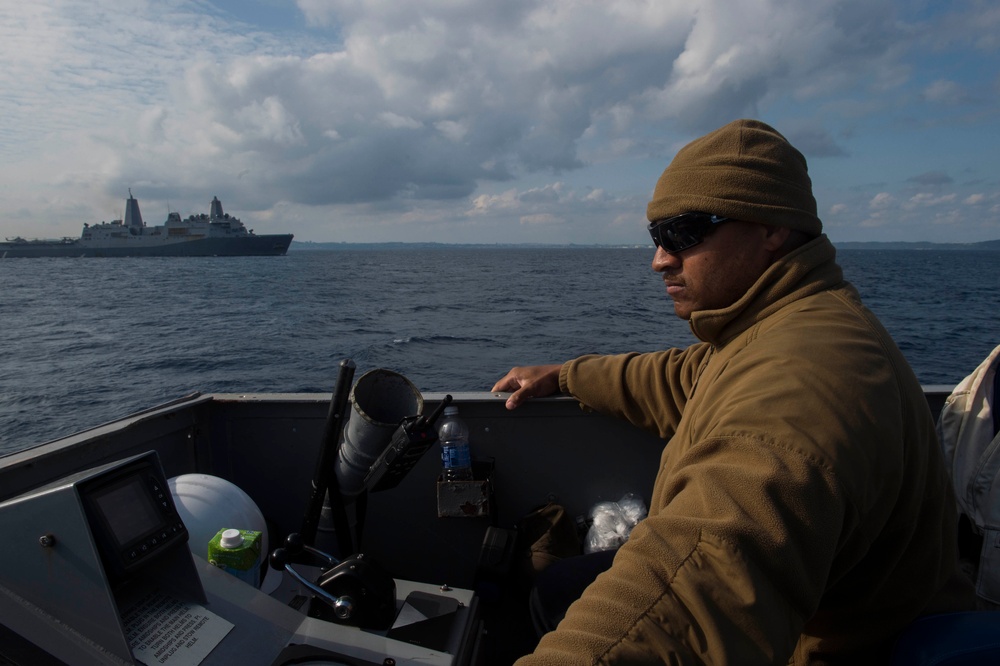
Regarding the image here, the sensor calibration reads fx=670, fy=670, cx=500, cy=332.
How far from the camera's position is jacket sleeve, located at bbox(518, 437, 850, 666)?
3.27ft

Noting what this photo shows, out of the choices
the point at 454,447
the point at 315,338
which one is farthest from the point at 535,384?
the point at 315,338

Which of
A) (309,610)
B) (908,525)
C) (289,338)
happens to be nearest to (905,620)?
(908,525)

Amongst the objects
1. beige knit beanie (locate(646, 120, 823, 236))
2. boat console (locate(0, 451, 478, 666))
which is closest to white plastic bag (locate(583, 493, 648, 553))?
boat console (locate(0, 451, 478, 666))

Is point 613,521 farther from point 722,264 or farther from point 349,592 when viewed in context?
point 722,264

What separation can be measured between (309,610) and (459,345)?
13951mm

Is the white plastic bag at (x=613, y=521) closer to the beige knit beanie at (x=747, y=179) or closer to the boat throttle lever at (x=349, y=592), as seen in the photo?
the boat throttle lever at (x=349, y=592)

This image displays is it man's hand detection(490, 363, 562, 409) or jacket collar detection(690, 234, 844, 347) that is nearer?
jacket collar detection(690, 234, 844, 347)

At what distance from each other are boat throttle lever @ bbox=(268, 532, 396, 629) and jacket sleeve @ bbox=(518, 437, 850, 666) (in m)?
0.90

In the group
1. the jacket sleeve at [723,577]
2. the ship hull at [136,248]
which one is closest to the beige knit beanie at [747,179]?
the jacket sleeve at [723,577]

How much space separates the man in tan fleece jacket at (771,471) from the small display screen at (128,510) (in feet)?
3.67

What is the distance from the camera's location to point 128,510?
1.66m

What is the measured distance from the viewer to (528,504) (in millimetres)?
3143

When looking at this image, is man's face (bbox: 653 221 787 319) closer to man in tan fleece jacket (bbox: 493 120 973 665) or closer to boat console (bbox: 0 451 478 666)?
man in tan fleece jacket (bbox: 493 120 973 665)

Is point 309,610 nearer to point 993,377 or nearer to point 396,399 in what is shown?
point 396,399
